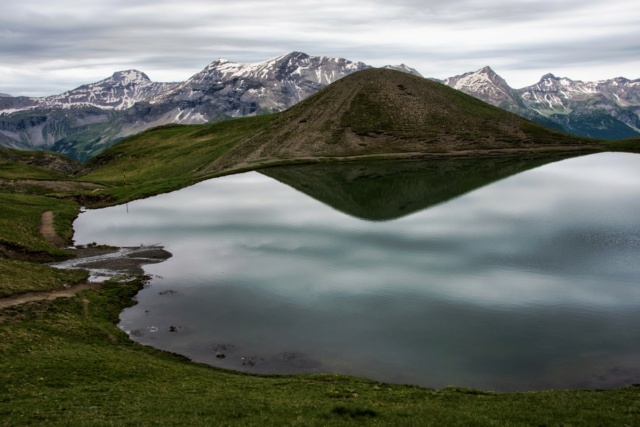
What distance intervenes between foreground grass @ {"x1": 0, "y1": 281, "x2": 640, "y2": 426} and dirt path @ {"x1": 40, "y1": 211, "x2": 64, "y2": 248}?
148 feet

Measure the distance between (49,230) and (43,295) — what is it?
138 ft

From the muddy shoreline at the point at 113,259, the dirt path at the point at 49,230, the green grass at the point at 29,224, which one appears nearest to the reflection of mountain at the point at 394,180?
the muddy shoreline at the point at 113,259

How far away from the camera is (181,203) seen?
124m

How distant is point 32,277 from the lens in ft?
204

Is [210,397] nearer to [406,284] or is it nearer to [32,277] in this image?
[406,284]

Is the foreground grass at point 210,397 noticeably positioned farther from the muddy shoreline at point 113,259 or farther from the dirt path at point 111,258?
the muddy shoreline at point 113,259

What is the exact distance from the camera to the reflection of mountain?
109875mm

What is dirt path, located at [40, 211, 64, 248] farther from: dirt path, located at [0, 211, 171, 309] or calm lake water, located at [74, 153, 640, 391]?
calm lake water, located at [74, 153, 640, 391]

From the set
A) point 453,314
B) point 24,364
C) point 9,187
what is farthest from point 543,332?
point 9,187

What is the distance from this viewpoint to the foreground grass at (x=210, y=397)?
27.5 m

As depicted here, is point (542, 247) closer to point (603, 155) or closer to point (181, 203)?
point (181, 203)

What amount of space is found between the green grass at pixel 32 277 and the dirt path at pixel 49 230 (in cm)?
2066

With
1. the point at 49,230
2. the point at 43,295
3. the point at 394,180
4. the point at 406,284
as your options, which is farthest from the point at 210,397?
the point at 394,180

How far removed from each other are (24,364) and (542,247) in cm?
6293
